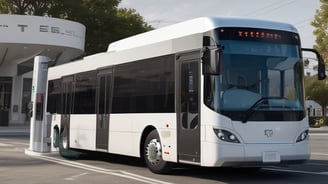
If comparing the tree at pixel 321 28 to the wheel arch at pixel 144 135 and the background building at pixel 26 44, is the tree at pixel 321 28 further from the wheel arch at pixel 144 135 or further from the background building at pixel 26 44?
the wheel arch at pixel 144 135

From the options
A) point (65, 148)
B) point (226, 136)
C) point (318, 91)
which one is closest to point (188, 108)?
point (226, 136)

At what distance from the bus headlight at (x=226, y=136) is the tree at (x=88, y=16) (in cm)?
4225

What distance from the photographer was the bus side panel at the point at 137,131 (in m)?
12.1

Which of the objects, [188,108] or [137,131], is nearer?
[188,108]

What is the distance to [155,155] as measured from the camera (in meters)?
12.7

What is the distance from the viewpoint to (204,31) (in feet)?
37.5

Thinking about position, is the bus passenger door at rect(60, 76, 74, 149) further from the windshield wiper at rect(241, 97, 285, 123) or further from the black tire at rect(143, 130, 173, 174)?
the windshield wiper at rect(241, 97, 285, 123)

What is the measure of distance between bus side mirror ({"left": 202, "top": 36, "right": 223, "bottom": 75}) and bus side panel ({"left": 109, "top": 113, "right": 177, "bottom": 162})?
1700 millimetres

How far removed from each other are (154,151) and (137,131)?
968 mm

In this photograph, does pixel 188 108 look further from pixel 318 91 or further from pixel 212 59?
pixel 318 91

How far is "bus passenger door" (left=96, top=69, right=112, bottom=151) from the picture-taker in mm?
14922

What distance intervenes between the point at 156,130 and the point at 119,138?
185 cm

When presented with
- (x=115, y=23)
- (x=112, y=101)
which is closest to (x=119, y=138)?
(x=112, y=101)

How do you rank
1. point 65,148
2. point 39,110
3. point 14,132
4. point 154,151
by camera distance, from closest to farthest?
point 154,151 < point 65,148 < point 39,110 < point 14,132
